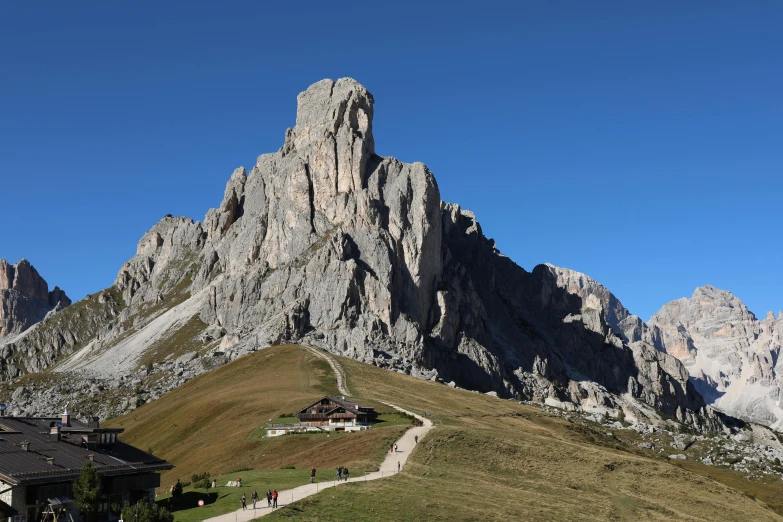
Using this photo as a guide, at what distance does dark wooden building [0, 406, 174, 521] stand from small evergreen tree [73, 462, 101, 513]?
4.07 ft

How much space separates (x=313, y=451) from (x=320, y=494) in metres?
26.7

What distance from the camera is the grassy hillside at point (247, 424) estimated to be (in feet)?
274

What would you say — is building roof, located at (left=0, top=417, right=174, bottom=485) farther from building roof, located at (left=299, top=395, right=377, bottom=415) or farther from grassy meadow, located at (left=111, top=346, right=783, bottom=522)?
building roof, located at (left=299, top=395, right=377, bottom=415)

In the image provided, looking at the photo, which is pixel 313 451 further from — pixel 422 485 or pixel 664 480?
pixel 664 480

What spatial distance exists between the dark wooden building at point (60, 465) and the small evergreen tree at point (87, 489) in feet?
4.07

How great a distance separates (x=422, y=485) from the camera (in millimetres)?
63781

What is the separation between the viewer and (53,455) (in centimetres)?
5097

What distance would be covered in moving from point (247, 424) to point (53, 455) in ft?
193

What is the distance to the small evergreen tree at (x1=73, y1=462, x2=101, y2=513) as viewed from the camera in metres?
46.7

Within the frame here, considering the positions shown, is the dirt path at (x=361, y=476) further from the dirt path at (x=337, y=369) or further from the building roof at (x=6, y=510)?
the dirt path at (x=337, y=369)

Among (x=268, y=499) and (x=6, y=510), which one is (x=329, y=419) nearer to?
(x=268, y=499)

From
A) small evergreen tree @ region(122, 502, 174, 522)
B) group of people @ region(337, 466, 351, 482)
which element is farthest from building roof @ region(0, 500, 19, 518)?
group of people @ region(337, 466, 351, 482)

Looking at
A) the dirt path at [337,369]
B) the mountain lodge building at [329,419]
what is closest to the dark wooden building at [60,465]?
Answer: the mountain lodge building at [329,419]

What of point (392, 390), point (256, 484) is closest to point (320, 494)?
point (256, 484)
